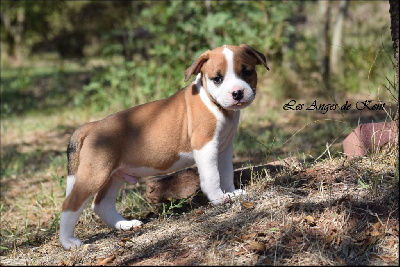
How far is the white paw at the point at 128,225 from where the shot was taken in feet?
13.9

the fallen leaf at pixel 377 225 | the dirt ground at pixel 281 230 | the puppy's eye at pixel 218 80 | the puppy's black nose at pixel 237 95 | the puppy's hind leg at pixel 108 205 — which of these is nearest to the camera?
the dirt ground at pixel 281 230

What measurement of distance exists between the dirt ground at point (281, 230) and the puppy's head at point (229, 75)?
2.60 feet

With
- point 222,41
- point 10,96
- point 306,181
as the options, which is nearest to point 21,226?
point 306,181

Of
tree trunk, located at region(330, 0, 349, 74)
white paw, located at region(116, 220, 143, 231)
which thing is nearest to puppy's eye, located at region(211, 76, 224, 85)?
white paw, located at region(116, 220, 143, 231)

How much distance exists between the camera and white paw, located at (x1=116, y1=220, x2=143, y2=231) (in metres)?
4.23

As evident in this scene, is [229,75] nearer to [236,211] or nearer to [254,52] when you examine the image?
[254,52]

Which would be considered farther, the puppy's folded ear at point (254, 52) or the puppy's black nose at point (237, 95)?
the puppy's folded ear at point (254, 52)

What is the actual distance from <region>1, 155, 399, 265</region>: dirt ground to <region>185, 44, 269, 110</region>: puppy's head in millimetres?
793

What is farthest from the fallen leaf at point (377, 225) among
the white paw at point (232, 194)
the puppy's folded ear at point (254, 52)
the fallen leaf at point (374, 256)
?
the puppy's folded ear at point (254, 52)

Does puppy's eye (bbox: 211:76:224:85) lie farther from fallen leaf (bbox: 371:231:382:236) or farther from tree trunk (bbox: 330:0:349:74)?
tree trunk (bbox: 330:0:349:74)

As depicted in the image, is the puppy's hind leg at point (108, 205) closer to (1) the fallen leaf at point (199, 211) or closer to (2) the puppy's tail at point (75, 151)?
(2) the puppy's tail at point (75, 151)

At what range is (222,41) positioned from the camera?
8.28 meters

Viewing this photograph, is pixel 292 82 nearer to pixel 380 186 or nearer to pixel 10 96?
pixel 380 186

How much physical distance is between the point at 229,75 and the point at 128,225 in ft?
4.94
